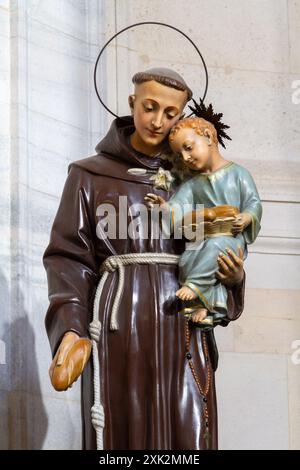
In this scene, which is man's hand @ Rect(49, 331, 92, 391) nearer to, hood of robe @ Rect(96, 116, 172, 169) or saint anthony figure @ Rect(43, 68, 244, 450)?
saint anthony figure @ Rect(43, 68, 244, 450)

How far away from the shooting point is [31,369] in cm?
557

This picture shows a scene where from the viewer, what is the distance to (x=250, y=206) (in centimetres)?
487

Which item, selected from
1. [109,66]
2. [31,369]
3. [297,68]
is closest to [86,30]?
[109,66]

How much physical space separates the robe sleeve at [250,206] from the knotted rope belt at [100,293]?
21cm

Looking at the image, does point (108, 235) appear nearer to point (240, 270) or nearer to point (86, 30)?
point (240, 270)

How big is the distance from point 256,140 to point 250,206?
1245 mm

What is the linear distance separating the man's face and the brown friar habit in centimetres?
9

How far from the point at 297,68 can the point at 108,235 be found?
1.52 metres

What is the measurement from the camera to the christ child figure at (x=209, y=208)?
188 inches
